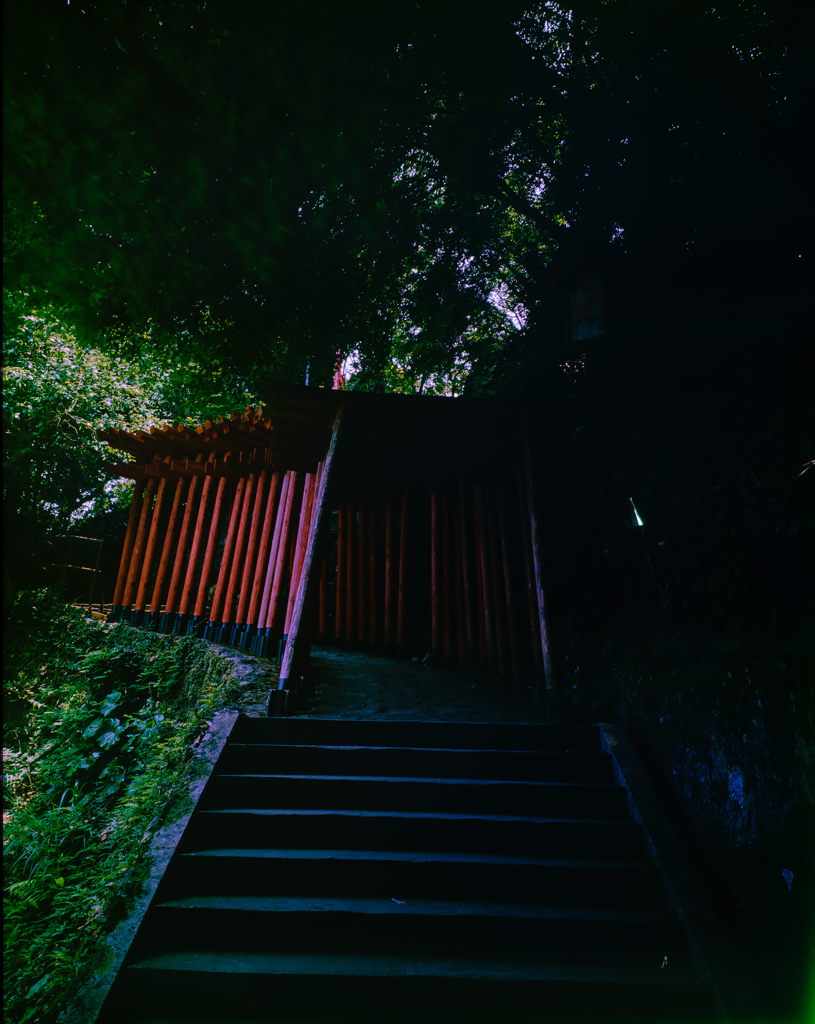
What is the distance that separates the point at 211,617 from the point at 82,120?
5.83 m

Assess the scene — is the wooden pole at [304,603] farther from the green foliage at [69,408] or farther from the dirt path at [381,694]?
the green foliage at [69,408]

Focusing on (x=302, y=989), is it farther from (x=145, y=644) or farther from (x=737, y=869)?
(x=145, y=644)

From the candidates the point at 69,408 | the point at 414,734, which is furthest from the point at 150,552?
the point at 414,734

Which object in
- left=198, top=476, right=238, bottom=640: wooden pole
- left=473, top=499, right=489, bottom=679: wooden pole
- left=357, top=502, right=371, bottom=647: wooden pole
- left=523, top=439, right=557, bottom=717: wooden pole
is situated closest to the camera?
left=523, top=439, right=557, bottom=717: wooden pole

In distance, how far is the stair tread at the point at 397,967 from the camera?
2301 millimetres

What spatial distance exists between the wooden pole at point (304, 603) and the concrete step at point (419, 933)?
146 cm

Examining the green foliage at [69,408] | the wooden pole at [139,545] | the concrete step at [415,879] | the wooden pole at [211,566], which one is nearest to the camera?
the green foliage at [69,408]

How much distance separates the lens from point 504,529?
18.9 feet

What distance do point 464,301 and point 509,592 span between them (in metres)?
3.01

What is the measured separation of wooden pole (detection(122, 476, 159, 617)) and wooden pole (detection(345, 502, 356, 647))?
10.7 ft

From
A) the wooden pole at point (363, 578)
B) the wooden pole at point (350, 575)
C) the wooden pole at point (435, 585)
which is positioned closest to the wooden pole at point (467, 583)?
the wooden pole at point (435, 585)

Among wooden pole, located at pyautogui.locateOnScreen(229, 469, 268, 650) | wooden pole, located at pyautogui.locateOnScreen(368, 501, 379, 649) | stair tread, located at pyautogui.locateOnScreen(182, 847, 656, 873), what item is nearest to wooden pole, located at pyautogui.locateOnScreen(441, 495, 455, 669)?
wooden pole, located at pyautogui.locateOnScreen(368, 501, 379, 649)

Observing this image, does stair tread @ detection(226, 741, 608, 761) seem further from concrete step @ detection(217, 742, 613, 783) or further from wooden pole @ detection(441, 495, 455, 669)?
wooden pole @ detection(441, 495, 455, 669)

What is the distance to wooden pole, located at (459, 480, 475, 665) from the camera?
614 cm
